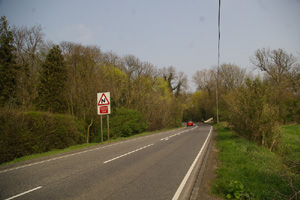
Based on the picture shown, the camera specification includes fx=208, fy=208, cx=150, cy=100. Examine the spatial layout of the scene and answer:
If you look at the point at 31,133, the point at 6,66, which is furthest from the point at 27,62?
the point at 31,133

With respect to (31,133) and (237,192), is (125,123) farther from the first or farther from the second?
(237,192)

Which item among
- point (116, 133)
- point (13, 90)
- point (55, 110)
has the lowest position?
point (116, 133)

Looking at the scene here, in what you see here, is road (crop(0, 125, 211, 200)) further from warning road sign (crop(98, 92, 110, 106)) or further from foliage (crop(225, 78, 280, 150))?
warning road sign (crop(98, 92, 110, 106))

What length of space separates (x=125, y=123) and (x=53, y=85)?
903 cm

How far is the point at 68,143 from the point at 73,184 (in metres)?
10.1

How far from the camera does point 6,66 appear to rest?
20500 millimetres

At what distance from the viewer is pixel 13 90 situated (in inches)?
814

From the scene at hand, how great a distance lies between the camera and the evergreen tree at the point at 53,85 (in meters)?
21.2

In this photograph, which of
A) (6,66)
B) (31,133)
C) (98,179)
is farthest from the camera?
(6,66)

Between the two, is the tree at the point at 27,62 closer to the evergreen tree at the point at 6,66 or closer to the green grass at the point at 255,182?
the evergreen tree at the point at 6,66

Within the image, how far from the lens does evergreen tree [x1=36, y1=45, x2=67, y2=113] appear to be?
21219 mm

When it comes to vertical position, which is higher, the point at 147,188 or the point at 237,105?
the point at 237,105

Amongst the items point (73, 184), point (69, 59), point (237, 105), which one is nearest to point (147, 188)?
point (73, 184)

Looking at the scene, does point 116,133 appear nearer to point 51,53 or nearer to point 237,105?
point 51,53
